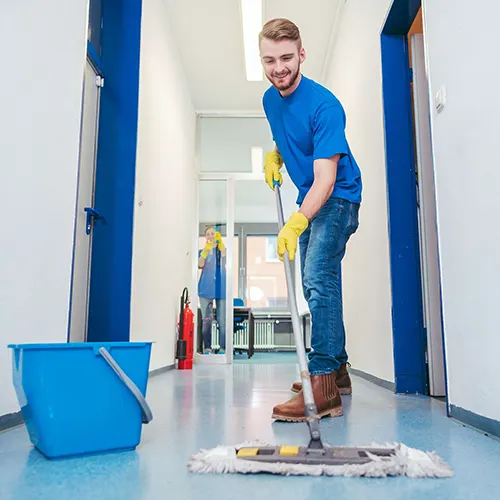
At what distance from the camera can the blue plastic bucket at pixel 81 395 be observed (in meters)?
1.04

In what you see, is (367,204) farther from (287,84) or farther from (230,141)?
(230,141)

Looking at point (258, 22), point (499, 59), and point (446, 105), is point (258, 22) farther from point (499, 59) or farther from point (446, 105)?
point (499, 59)

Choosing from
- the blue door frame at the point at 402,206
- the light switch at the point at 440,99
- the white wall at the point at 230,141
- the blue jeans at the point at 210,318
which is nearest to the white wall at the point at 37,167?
the light switch at the point at 440,99

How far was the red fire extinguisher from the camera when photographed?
13.5 ft

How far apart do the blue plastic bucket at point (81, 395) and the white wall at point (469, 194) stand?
0.88 meters

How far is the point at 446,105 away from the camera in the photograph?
160 centimetres

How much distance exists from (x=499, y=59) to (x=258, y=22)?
9.44ft

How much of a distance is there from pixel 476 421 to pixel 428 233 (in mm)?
1125

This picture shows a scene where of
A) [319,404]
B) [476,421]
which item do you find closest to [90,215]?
[319,404]

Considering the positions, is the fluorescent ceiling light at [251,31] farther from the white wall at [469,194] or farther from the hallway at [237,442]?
the hallway at [237,442]

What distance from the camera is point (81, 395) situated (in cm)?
106

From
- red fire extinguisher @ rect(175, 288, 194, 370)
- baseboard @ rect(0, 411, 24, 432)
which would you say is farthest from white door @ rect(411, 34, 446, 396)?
red fire extinguisher @ rect(175, 288, 194, 370)

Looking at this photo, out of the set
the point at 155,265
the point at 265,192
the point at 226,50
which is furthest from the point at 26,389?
the point at 265,192

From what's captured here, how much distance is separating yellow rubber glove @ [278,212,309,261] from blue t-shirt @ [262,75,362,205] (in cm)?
25
